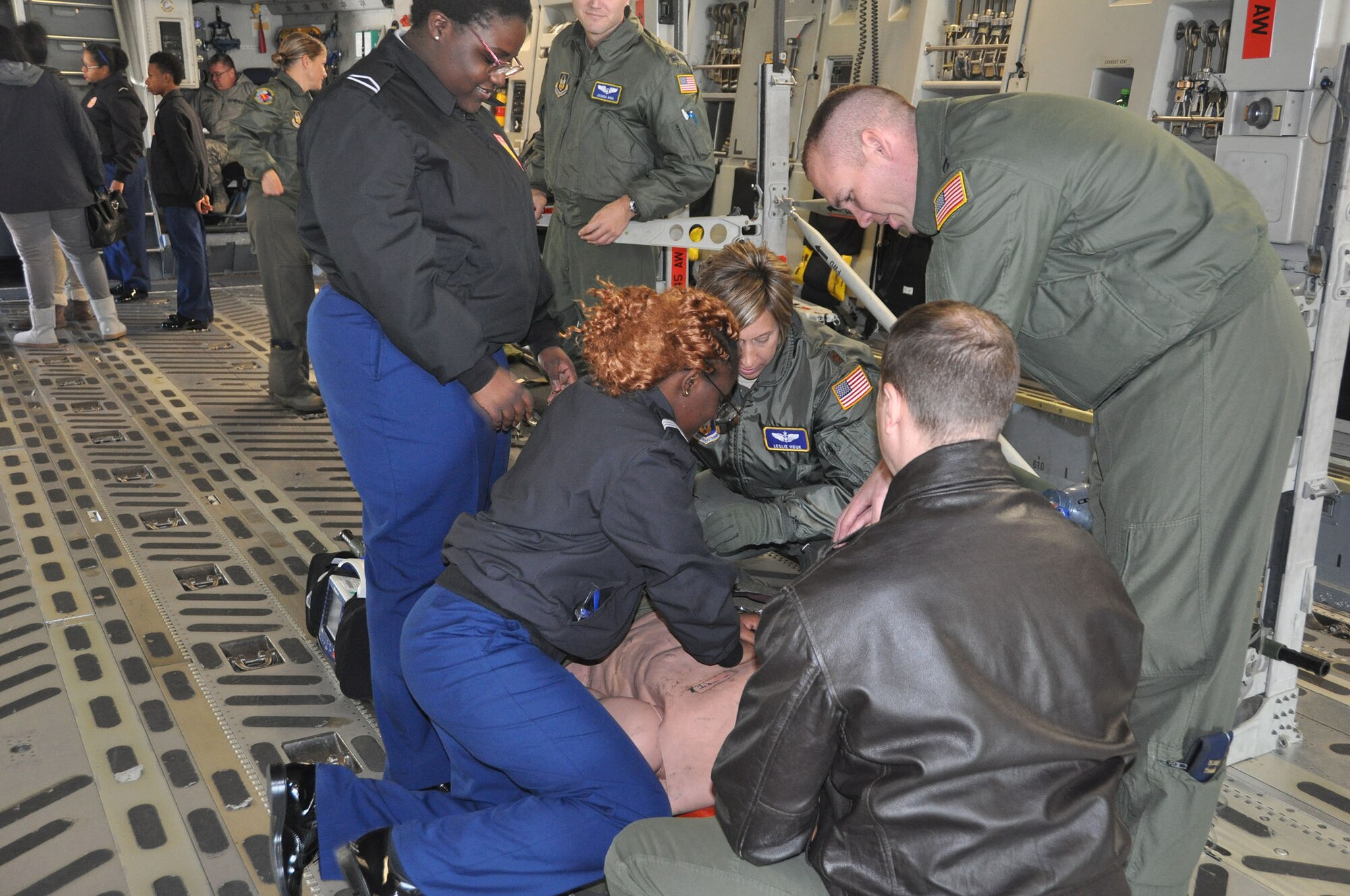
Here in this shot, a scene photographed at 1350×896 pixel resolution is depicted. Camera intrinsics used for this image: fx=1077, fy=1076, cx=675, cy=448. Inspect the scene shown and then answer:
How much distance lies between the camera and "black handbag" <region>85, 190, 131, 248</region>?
7883 mm

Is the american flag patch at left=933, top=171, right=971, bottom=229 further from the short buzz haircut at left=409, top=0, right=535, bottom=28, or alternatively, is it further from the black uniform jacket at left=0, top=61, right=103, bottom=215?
the black uniform jacket at left=0, top=61, right=103, bottom=215

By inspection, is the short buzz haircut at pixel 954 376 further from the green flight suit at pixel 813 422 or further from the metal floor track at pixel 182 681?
the green flight suit at pixel 813 422

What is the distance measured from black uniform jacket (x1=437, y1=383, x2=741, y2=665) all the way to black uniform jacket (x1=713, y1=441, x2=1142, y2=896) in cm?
70

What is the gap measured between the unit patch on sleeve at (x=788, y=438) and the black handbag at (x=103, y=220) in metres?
6.56

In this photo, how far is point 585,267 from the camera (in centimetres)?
489

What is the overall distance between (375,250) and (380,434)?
43cm

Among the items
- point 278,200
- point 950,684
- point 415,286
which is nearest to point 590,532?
point 415,286

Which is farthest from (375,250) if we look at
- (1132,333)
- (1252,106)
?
(1252,106)

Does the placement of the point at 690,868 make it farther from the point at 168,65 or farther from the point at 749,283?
the point at 168,65

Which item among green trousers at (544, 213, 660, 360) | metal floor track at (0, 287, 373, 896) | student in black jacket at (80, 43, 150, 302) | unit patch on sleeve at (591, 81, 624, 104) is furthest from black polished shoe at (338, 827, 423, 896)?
student in black jacket at (80, 43, 150, 302)

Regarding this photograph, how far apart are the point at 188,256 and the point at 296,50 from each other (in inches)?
Result: 117

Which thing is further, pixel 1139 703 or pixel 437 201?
pixel 437 201

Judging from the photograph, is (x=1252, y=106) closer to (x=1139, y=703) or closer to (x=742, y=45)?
(x=1139, y=703)

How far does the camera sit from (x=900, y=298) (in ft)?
Result: 19.5
